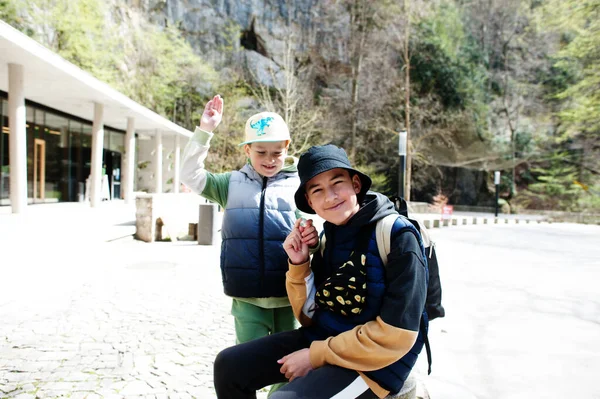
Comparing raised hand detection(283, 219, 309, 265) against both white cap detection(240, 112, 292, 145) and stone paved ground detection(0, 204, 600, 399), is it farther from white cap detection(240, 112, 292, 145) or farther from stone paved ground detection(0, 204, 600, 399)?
stone paved ground detection(0, 204, 600, 399)

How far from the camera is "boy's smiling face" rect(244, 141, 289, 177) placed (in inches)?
73.7

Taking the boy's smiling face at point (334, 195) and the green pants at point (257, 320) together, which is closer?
the boy's smiling face at point (334, 195)

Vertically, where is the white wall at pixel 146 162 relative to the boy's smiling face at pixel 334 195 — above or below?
above

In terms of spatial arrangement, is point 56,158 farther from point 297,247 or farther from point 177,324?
point 297,247

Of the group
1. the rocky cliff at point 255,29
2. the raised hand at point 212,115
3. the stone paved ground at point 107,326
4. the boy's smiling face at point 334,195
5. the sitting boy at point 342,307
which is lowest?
the stone paved ground at point 107,326

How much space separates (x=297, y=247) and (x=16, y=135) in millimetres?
11106

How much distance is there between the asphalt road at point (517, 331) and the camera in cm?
267

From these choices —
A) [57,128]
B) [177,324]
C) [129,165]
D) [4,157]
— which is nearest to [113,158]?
[57,128]

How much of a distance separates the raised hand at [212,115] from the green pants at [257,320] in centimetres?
89

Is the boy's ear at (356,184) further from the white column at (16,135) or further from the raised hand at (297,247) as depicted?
the white column at (16,135)

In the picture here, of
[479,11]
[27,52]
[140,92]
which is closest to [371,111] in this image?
[479,11]

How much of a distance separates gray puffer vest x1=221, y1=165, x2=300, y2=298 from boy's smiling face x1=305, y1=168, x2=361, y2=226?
1.31 ft

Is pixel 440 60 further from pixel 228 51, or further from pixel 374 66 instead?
pixel 228 51

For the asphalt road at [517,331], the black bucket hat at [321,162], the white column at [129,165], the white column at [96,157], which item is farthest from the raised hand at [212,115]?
the white column at [129,165]
